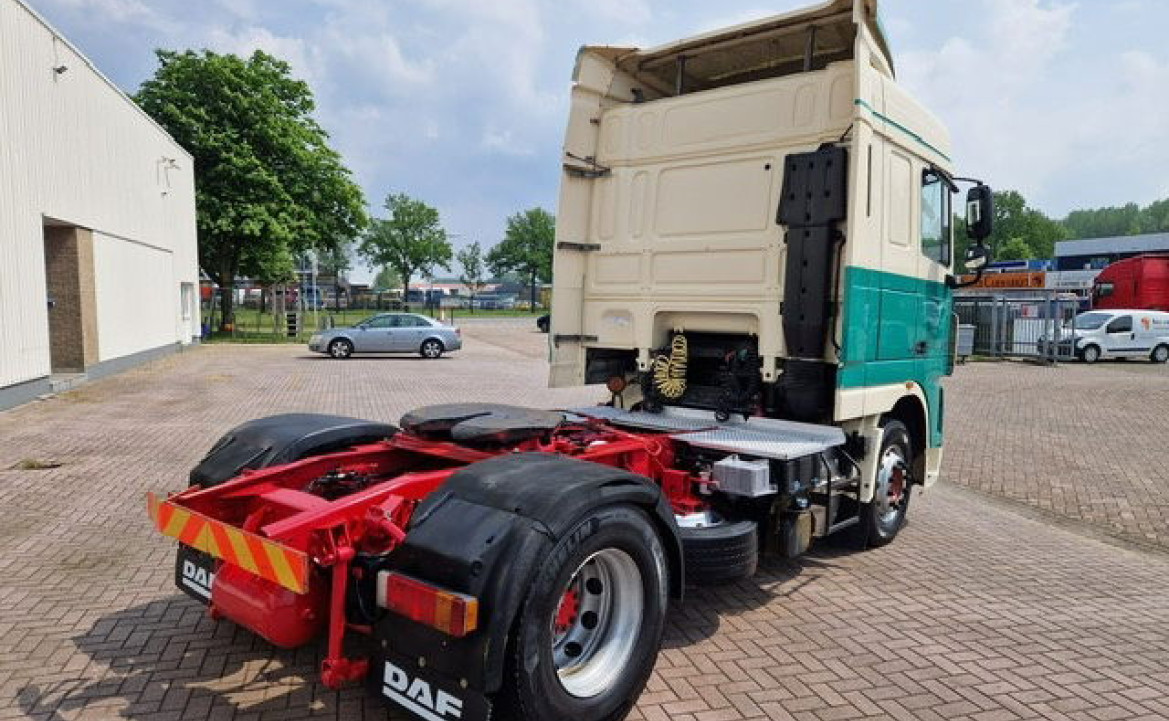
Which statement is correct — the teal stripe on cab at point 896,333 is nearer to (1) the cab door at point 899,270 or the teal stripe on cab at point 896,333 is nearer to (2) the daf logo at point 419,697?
(1) the cab door at point 899,270

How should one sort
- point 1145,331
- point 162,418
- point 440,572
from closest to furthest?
point 440,572 → point 162,418 → point 1145,331

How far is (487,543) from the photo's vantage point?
261cm

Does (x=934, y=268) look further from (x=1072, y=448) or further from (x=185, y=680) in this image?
(x=1072, y=448)

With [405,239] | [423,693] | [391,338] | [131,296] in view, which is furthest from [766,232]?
[405,239]

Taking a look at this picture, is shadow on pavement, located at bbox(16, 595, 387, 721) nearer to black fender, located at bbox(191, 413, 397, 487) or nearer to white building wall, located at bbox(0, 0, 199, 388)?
black fender, located at bbox(191, 413, 397, 487)

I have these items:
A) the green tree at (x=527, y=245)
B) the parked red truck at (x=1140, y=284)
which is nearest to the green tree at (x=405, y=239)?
the green tree at (x=527, y=245)

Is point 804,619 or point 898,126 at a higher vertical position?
point 898,126

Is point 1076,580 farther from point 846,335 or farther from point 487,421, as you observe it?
point 487,421

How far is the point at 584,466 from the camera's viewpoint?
3.19 meters

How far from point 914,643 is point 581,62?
4461 millimetres

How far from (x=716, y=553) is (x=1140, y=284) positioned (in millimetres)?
35548

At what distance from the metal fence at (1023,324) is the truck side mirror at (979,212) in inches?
742

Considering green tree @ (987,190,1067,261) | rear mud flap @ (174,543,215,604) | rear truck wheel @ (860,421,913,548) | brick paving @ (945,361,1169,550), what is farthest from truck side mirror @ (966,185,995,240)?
green tree @ (987,190,1067,261)

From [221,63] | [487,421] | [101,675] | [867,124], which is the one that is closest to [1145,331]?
[867,124]
